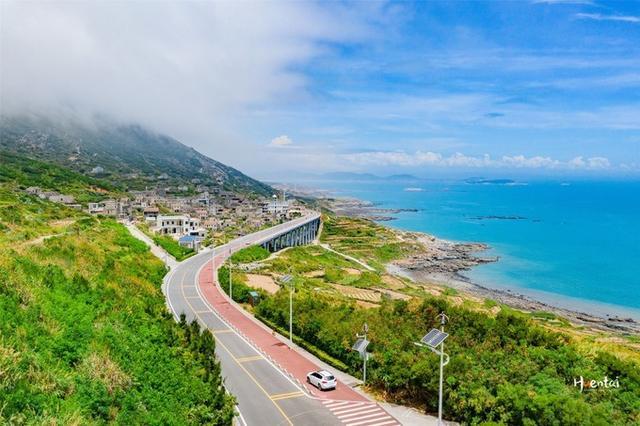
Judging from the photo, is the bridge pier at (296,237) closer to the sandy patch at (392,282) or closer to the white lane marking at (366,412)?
the sandy patch at (392,282)

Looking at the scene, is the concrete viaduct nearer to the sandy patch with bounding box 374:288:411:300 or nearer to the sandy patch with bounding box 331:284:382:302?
the sandy patch with bounding box 331:284:382:302

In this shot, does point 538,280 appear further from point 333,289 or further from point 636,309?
point 333,289

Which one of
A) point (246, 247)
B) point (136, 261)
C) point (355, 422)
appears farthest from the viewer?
point (246, 247)

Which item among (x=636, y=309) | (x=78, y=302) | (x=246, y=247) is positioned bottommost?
(x=636, y=309)

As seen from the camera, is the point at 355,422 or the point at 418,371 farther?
the point at 418,371

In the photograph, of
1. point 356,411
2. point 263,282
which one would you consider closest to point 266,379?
point 356,411

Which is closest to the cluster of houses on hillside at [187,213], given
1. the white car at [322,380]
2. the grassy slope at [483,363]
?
the grassy slope at [483,363]

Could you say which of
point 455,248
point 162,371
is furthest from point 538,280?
point 162,371
